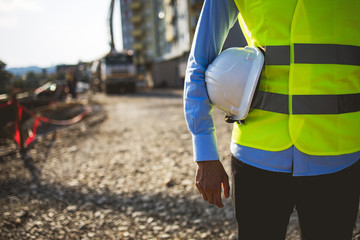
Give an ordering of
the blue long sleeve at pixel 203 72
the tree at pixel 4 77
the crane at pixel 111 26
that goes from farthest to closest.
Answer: the crane at pixel 111 26
the tree at pixel 4 77
the blue long sleeve at pixel 203 72

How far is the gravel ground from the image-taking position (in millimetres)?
2850

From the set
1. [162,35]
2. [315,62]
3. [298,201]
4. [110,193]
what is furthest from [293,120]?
[162,35]

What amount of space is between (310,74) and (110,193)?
3.27 m

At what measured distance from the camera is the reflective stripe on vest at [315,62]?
1051 millimetres

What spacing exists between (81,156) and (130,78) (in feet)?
63.0

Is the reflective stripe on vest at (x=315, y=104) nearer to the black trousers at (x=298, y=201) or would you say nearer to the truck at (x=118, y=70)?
the black trousers at (x=298, y=201)

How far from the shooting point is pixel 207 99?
1.21 meters

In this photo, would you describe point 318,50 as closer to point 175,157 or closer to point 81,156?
point 175,157

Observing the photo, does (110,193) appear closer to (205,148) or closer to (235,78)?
(205,148)

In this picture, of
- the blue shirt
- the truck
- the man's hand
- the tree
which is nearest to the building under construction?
the truck

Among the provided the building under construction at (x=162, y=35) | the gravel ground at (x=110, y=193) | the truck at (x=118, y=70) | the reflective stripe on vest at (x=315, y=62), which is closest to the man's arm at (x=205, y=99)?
the reflective stripe on vest at (x=315, y=62)

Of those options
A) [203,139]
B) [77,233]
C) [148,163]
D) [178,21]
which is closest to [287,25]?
[203,139]

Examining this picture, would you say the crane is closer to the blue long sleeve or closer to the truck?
the truck

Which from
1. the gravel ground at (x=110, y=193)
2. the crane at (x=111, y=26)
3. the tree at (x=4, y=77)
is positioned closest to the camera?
the gravel ground at (x=110, y=193)
